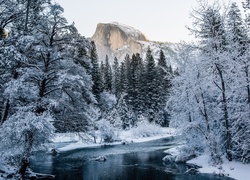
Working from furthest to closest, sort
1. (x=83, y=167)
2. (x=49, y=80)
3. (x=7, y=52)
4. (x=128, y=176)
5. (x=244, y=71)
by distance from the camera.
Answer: (x=83, y=167)
(x=128, y=176)
(x=244, y=71)
(x=49, y=80)
(x=7, y=52)

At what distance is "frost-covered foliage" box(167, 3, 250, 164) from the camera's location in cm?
1780

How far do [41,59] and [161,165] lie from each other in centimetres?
1377

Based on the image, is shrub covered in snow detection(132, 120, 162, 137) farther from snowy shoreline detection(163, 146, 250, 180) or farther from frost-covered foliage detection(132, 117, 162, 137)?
snowy shoreline detection(163, 146, 250, 180)

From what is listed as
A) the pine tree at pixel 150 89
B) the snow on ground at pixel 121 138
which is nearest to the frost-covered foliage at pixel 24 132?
the snow on ground at pixel 121 138

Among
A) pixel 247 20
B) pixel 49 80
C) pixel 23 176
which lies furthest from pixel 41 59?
pixel 247 20

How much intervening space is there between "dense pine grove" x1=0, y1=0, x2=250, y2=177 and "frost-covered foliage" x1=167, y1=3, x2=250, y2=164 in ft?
0.22

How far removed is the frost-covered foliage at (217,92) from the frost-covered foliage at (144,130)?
25.7 metres

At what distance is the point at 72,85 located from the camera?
52.2 ft

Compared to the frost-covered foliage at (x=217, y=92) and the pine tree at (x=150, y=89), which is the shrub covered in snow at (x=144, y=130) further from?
the frost-covered foliage at (x=217, y=92)

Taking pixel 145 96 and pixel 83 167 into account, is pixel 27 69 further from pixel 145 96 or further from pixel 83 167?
pixel 145 96

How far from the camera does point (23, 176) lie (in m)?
14.8

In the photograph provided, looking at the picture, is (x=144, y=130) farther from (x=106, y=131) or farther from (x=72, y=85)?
(x=72, y=85)

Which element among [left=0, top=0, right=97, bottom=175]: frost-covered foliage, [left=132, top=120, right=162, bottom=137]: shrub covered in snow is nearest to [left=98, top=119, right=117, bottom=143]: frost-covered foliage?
[left=132, top=120, right=162, bottom=137]: shrub covered in snow

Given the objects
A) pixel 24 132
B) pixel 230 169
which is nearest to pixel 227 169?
pixel 230 169
